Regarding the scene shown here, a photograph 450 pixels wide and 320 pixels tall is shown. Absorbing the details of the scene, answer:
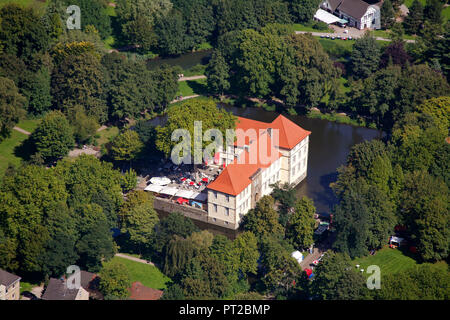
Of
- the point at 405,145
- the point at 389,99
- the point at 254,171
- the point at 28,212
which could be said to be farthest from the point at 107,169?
the point at 389,99

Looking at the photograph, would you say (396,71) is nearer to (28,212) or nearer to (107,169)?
(107,169)

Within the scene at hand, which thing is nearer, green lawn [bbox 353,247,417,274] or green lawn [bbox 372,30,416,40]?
green lawn [bbox 353,247,417,274]

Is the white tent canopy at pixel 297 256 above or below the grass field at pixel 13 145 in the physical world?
below

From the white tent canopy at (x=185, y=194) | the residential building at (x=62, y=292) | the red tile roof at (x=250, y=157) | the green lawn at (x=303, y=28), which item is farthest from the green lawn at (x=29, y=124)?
the green lawn at (x=303, y=28)

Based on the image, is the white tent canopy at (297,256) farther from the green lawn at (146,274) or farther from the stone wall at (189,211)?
the green lawn at (146,274)

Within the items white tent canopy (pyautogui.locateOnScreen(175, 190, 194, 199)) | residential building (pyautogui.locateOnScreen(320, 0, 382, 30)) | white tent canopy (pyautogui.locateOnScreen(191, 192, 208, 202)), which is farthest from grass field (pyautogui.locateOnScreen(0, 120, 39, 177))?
residential building (pyautogui.locateOnScreen(320, 0, 382, 30))

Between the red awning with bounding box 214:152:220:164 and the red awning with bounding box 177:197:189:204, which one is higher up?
the red awning with bounding box 214:152:220:164

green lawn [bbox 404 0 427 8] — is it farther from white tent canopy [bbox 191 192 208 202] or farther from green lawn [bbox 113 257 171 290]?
green lawn [bbox 113 257 171 290]
